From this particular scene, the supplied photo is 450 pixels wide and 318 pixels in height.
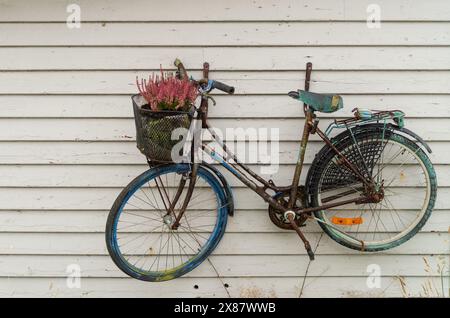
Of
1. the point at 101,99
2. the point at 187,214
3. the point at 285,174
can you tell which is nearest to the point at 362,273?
the point at 285,174

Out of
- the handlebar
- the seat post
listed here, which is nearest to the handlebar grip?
the handlebar

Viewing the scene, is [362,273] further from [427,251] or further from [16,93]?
[16,93]

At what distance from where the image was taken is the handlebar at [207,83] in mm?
2693

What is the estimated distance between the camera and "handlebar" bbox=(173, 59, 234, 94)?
8.84 ft

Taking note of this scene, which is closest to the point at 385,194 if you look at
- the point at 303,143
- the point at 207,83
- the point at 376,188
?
the point at 376,188

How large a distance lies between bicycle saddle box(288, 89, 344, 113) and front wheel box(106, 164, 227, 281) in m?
0.80

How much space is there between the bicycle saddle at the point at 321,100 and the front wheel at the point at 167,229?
797 millimetres

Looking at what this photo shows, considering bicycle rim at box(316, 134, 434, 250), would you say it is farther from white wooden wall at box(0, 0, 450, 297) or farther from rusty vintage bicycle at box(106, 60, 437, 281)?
white wooden wall at box(0, 0, 450, 297)

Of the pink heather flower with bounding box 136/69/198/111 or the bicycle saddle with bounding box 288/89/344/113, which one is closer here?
the pink heather flower with bounding box 136/69/198/111

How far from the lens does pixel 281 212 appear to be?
3.01 meters

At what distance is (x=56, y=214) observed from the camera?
3.23 metres

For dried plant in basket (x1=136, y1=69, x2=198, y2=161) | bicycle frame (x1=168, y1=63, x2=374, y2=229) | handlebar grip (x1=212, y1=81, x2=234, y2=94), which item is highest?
handlebar grip (x1=212, y1=81, x2=234, y2=94)

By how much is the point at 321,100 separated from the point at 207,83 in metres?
0.72
